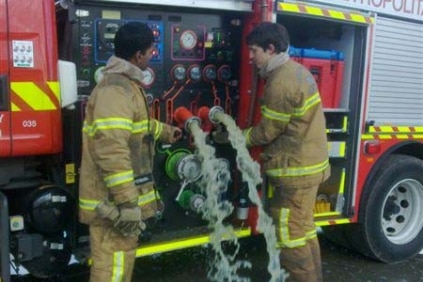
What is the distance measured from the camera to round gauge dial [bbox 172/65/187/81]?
3646 millimetres

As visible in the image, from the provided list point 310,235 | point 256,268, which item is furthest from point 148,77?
point 256,268

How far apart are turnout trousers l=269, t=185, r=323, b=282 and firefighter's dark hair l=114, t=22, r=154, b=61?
142 centimetres

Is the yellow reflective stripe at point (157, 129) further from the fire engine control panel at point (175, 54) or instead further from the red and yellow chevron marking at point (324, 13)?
the red and yellow chevron marking at point (324, 13)

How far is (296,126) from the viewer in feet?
12.2

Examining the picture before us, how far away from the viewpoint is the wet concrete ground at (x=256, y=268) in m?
4.54

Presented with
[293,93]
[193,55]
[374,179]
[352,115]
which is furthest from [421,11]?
[193,55]

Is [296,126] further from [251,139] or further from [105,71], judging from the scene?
[105,71]

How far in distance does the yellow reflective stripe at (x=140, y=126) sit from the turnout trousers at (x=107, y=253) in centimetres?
55

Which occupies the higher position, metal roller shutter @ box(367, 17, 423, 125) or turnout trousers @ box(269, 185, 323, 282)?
metal roller shutter @ box(367, 17, 423, 125)

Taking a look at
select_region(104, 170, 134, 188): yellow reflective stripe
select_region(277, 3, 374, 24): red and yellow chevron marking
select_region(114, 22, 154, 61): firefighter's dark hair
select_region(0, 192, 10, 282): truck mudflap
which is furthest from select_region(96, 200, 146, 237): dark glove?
select_region(277, 3, 374, 24): red and yellow chevron marking

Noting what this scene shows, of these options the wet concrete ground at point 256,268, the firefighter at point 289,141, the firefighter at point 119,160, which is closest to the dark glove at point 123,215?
the firefighter at point 119,160

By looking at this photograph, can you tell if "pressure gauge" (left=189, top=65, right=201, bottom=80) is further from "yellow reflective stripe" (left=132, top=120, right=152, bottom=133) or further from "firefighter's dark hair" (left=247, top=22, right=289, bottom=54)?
"yellow reflective stripe" (left=132, top=120, right=152, bottom=133)

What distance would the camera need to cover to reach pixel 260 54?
3662mm

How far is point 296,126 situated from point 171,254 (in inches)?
80.1
